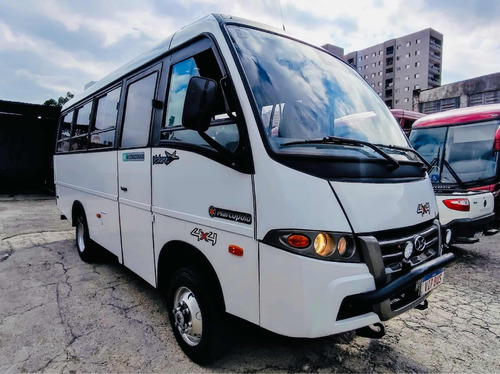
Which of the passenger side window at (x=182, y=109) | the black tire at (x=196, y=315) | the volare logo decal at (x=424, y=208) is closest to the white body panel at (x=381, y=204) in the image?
the volare logo decal at (x=424, y=208)

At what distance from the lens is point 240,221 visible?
2.13 m

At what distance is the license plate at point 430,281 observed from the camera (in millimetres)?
2295

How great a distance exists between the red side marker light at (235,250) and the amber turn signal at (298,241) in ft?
1.29

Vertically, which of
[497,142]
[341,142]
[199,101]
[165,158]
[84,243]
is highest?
[199,101]

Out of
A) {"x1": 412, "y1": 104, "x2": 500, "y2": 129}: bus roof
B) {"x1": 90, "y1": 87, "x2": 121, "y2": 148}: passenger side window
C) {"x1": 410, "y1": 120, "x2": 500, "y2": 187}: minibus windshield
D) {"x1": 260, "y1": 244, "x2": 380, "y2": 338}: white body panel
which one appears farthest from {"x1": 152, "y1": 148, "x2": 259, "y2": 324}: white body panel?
{"x1": 412, "y1": 104, "x2": 500, "y2": 129}: bus roof

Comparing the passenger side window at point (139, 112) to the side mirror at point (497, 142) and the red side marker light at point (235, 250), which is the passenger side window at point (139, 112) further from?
the side mirror at point (497, 142)

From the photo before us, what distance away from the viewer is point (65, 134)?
20.6 feet

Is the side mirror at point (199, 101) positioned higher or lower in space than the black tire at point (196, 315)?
higher

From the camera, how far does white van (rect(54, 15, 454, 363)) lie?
189 cm

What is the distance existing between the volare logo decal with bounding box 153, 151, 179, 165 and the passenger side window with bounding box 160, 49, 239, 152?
133 millimetres

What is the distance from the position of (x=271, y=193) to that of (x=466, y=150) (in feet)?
22.2

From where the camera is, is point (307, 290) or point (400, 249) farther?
point (400, 249)

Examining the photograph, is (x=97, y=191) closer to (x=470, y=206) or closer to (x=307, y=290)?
(x=307, y=290)

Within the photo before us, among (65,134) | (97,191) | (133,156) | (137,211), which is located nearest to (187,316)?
(137,211)
